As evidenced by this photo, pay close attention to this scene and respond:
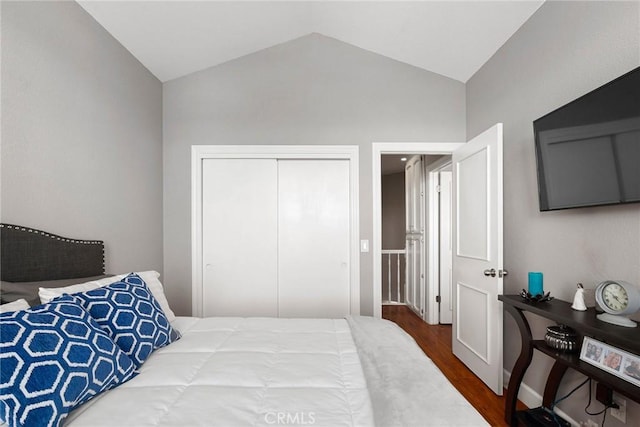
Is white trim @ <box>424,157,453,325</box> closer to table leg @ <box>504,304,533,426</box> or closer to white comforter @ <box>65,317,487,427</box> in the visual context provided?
table leg @ <box>504,304,533,426</box>

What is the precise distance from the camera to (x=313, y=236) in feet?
9.99

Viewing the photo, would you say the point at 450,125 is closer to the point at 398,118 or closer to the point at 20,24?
the point at 398,118

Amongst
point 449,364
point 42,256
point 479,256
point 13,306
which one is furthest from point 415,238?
point 13,306

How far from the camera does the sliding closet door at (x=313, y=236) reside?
3.02m

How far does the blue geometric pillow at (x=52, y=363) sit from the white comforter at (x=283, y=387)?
0.07m

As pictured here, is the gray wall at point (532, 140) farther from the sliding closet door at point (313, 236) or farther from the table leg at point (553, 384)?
the sliding closet door at point (313, 236)

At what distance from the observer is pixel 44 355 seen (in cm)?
87

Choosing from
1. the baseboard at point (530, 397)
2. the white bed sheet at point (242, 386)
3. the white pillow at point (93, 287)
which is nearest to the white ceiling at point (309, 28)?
the white pillow at point (93, 287)

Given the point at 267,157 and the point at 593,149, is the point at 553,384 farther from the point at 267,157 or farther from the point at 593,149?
the point at 267,157

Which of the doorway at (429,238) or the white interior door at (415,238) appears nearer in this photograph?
the doorway at (429,238)

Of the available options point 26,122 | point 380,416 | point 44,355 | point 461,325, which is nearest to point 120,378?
point 44,355

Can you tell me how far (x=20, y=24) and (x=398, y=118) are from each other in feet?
8.85

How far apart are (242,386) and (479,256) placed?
2015 millimetres

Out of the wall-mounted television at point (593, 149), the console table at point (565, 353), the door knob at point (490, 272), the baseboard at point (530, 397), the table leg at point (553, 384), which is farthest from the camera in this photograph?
the door knob at point (490, 272)
